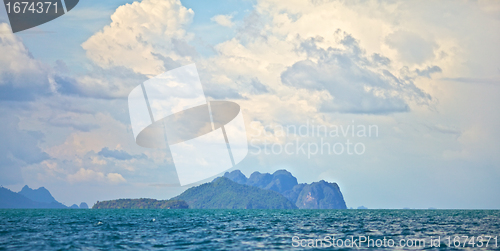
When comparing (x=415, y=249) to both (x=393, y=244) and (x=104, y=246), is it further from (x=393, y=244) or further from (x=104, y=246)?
(x=104, y=246)

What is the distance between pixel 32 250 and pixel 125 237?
54.4 feet

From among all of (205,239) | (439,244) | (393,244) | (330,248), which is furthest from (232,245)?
(439,244)

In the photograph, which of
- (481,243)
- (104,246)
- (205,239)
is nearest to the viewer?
(104,246)

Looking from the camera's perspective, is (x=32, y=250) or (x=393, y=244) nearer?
(x=32, y=250)

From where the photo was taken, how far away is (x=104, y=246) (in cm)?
5384

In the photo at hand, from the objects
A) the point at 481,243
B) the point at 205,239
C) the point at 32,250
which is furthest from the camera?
the point at 205,239

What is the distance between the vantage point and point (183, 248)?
51.8 meters

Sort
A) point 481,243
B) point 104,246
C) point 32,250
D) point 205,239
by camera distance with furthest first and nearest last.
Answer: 1. point 205,239
2. point 481,243
3. point 104,246
4. point 32,250

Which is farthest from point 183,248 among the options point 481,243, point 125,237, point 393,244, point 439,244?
point 481,243

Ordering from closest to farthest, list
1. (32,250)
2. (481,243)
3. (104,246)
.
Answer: (32,250), (104,246), (481,243)

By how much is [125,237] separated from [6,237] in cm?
1792

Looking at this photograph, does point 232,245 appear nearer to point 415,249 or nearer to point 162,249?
point 162,249

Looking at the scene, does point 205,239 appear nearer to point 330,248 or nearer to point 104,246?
point 104,246

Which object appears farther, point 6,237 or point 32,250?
point 6,237
